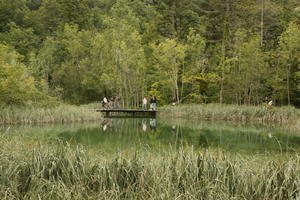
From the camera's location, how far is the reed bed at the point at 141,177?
420cm

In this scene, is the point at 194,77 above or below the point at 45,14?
below

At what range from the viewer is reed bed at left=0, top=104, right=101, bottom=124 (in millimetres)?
17281

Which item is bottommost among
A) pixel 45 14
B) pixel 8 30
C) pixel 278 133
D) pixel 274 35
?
pixel 278 133

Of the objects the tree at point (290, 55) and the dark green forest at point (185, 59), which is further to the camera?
the dark green forest at point (185, 59)

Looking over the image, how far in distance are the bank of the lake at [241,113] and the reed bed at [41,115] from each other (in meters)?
6.24

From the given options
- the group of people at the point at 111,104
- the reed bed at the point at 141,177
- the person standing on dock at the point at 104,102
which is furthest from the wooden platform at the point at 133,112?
the reed bed at the point at 141,177

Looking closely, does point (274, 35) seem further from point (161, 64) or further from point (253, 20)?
point (161, 64)

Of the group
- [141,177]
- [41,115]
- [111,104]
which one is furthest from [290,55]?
[141,177]

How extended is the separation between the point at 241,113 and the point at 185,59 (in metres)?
11.1

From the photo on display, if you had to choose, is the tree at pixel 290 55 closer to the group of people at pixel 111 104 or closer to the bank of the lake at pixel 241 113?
the bank of the lake at pixel 241 113

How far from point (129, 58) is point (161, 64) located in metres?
2.81

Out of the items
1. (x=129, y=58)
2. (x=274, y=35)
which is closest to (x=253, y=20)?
(x=274, y=35)

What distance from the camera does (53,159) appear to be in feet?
16.4

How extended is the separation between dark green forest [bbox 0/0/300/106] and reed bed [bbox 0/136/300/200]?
51.4 feet
